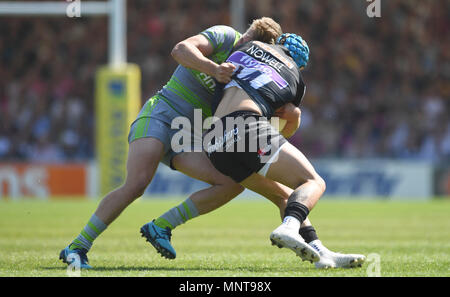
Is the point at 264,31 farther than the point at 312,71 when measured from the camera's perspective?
No

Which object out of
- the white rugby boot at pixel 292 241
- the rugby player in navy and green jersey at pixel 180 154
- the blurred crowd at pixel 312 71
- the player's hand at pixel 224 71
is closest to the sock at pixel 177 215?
the rugby player in navy and green jersey at pixel 180 154

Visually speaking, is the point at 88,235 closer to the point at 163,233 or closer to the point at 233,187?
the point at 163,233

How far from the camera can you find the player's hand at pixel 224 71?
5594mm

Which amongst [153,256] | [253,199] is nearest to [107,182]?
[253,199]

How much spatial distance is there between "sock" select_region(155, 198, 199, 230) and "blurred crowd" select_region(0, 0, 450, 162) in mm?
12645

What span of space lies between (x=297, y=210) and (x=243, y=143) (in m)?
0.58

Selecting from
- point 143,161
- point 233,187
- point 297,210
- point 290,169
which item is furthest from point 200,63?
point 297,210

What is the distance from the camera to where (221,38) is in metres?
6.06

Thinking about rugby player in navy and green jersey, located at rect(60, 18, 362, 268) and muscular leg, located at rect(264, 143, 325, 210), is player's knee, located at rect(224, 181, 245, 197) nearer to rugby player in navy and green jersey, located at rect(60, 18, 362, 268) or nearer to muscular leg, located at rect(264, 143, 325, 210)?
rugby player in navy and green jersey, located at rect(60, 18, 362, 268)

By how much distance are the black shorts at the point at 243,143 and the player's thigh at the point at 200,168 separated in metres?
0.57

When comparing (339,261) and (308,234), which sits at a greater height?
(308,234)

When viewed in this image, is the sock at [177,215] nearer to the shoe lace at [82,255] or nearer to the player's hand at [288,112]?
the shoe lace at [82,255]
